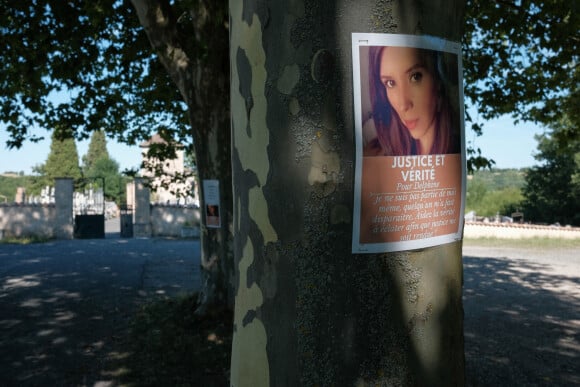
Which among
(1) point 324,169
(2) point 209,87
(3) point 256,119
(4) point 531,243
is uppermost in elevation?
(2) point 209,87

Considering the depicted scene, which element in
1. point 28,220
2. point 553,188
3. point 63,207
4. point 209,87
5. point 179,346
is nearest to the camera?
point 179,346

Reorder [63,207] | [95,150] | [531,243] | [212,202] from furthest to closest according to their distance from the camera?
[95,150] → [63,207] → [531,243] → [212,202]

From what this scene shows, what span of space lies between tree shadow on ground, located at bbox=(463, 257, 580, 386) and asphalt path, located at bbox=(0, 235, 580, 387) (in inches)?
0.5

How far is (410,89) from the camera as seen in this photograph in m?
1.26

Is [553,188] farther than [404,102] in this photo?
Yes

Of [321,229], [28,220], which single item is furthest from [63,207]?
[321,229]

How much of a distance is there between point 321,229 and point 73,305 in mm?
8255

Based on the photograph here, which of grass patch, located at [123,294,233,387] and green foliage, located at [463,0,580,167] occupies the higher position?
green foliage, located at [463,0,580,167]

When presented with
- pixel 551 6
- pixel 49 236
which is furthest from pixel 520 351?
pixel 49 236

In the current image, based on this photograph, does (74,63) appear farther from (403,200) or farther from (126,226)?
(126,226)

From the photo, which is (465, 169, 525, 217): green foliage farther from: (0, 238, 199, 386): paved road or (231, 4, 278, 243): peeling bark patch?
(231, 4, 278, 243): peeling bark patch

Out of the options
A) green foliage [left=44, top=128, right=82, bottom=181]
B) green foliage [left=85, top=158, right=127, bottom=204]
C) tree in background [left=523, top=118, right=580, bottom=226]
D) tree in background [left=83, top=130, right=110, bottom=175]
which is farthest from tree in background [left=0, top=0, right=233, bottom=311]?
tree in background [left=83, top=130, right=110, bottom=175]

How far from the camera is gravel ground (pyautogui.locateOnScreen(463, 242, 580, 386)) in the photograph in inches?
214

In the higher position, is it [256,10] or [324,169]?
[256,10]
